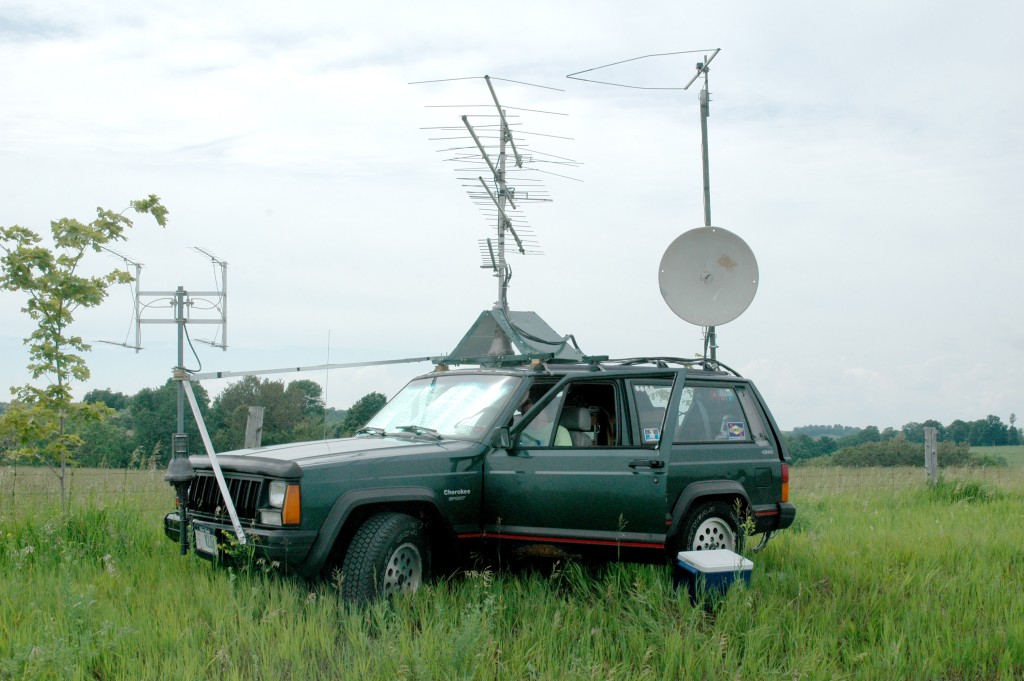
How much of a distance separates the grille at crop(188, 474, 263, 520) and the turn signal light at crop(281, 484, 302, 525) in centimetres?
34

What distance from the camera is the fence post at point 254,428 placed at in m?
11.3

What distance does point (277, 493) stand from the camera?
6234 millimetres

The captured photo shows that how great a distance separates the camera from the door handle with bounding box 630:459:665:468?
6.83 m

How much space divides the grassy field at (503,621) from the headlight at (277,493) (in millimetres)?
504

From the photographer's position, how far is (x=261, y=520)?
6289 millimetres

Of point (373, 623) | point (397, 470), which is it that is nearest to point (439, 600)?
point (373, 623)

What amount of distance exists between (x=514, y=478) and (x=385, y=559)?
122 centimetres

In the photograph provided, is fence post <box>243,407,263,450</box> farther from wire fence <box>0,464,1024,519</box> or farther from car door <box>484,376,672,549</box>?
car door <box>484,376,672,549</box>

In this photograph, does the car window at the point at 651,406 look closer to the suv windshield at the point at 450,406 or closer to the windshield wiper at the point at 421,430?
the suv windshield at the point at 450,406

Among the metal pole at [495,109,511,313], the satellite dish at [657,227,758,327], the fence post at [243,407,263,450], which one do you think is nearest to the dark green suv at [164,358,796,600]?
the satellite dish at [657,227,758,327]

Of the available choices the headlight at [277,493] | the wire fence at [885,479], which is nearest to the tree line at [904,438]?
the wire fence at [885,479]

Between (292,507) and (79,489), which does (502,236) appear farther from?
(292,507)

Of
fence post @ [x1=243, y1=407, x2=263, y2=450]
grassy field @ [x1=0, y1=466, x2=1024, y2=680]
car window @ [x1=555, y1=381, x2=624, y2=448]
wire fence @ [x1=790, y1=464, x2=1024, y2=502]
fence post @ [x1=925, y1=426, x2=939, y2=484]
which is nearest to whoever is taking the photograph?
grassy field @ [x1=0, y1=466, x2=1024, y2=680]

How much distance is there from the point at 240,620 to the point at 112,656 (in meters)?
0.74
